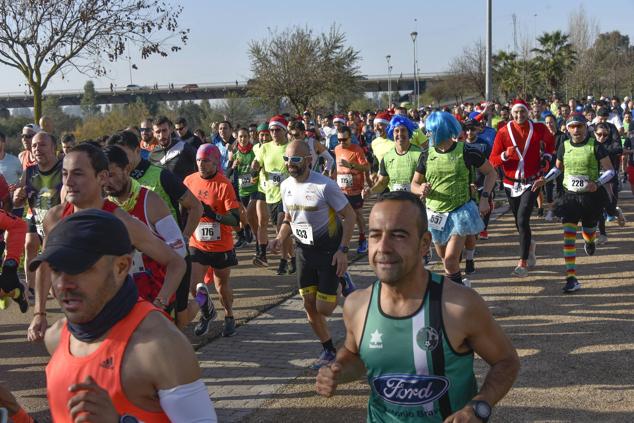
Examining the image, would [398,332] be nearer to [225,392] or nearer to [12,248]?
[225,392]

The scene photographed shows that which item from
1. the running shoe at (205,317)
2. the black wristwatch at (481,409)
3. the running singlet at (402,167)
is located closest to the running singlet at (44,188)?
the running shoe at (205,317)

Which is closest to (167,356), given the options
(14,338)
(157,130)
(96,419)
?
(96,419)

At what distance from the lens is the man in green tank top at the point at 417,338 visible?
274 centimetres

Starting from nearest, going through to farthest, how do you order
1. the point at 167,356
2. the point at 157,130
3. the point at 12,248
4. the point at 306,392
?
the point at 167,356
the point at 306,392
the point at 12,248
the point at 157,130

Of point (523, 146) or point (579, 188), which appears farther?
point (523, 146)

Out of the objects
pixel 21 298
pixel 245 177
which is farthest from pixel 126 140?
pixel 245 177

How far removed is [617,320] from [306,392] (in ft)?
11.3

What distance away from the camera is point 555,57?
46.7 metres

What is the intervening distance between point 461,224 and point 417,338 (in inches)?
180

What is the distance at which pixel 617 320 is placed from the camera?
6945mm

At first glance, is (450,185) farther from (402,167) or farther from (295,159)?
(295,159)

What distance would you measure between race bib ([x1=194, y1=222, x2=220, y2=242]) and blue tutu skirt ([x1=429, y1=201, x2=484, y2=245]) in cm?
228

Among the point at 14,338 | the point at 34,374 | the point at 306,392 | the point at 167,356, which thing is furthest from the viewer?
the point at 14,338

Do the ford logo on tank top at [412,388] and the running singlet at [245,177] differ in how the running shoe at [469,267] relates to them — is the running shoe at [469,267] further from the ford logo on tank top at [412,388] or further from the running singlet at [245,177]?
the ford logo on tank top at [412,388]
